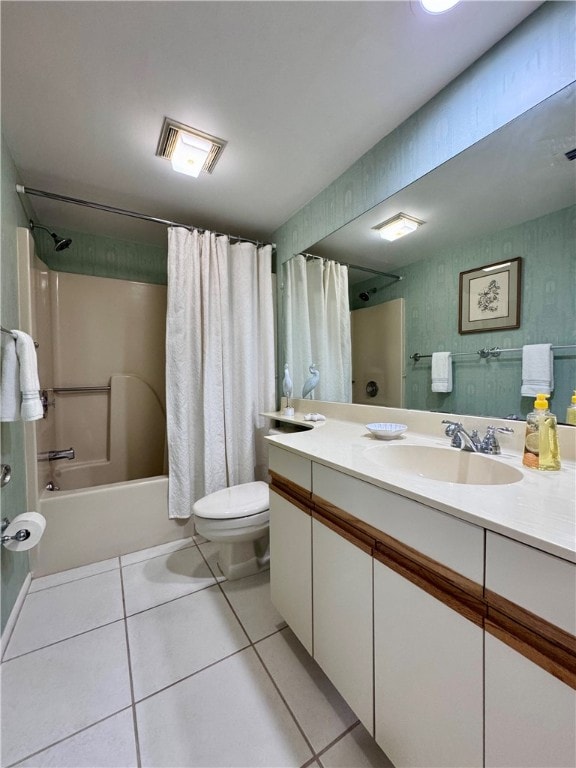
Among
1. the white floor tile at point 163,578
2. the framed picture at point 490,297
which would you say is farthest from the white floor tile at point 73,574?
the framed picture at point 490,297

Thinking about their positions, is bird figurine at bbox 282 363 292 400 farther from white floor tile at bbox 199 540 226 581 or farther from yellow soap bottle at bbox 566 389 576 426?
Answer: yellow soap bottle at bbox 566 389 576 426

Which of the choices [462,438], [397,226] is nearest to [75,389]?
[397,226]

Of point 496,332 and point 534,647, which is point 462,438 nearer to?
point 496,332

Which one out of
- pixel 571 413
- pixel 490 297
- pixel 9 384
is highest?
pixel 490 297

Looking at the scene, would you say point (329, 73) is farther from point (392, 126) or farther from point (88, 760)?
point (88, 760)

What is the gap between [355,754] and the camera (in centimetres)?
85

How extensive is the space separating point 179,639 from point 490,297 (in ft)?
6.02

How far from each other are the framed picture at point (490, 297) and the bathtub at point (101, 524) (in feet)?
6.43

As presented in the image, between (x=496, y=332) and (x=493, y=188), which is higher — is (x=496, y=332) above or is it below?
below

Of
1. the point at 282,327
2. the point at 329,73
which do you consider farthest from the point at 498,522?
the point at 282,327

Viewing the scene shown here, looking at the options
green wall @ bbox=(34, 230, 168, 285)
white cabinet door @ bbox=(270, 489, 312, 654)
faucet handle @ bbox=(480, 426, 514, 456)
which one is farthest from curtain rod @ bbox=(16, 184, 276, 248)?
faucet handle @ bbox=(480, 426, 514, 456)

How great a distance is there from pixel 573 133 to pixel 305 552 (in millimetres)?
1570

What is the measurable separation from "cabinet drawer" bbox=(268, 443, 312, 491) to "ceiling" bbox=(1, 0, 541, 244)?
1.44m

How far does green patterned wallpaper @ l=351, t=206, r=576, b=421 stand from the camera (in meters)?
0.91
